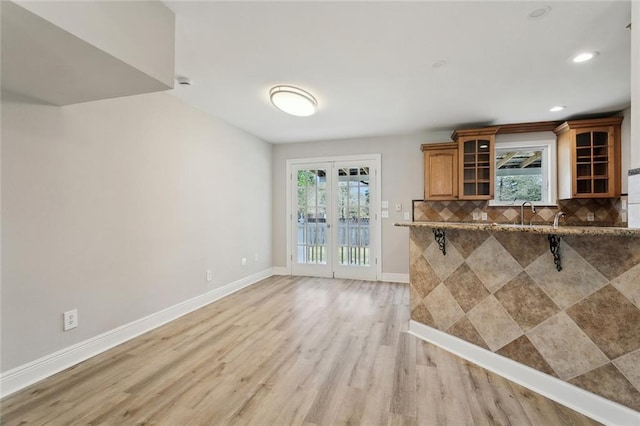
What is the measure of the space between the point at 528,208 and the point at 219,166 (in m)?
4.45

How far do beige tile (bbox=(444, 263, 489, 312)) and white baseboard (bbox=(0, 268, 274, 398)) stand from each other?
2818 millimetres

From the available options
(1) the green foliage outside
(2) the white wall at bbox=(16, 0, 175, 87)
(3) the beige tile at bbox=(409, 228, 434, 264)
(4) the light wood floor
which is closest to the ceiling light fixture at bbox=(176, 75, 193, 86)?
(2) the white wall at bbox=(16, 0, 175, 87)

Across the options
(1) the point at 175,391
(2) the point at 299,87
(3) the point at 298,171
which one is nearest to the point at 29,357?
(1) the point at 175,391

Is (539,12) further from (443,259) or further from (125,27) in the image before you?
(125,27)

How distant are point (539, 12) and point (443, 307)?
7.34 feet

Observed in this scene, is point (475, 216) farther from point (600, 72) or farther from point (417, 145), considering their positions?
point (600, 72)

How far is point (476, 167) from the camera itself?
412 centimetres

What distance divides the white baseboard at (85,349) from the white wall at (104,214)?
0.17ft

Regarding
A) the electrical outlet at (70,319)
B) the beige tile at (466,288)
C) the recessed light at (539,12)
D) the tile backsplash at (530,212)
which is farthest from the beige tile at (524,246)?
the electrical outlet at (70,319)

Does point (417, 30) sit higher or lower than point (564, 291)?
higher

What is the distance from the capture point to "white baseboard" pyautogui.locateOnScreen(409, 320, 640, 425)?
1606 millimetres

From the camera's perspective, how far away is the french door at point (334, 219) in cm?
494

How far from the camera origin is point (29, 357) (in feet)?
6.44

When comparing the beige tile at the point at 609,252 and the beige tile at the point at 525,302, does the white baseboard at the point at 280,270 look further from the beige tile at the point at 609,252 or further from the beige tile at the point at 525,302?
the beige tile at the point at 609,252
